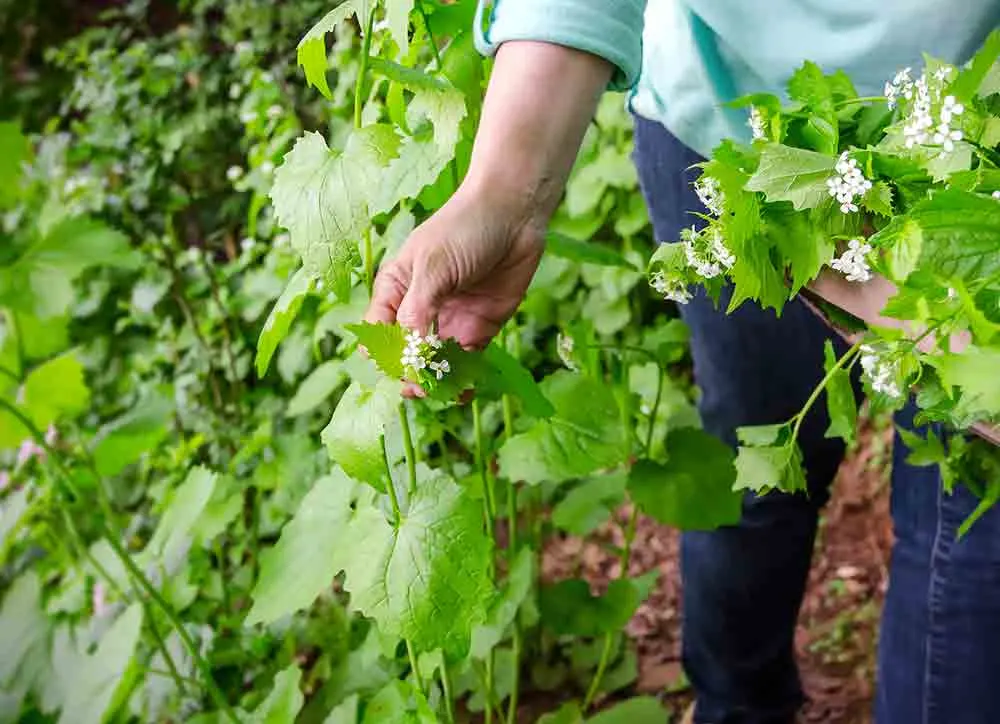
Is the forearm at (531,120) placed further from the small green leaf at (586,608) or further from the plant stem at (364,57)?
the small green leaf at (586,608)

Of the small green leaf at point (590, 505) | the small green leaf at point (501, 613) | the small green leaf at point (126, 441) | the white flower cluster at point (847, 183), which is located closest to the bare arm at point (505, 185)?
the white flower cluster at point (847, 183)

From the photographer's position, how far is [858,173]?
1.73 feet

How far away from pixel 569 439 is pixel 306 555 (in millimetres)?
302

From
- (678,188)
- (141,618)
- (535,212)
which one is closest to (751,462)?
(535,212)

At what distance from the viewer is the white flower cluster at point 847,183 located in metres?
0.53

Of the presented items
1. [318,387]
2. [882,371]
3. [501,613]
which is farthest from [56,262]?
[882,371]

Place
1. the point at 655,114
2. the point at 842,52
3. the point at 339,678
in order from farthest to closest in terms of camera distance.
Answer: the point at 339,678
the point at 655,114
the point at 842,52

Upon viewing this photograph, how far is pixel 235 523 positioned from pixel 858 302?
1.31 metres

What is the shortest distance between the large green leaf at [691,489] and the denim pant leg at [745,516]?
90 millimetres

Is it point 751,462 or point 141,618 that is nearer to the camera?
point 751,462

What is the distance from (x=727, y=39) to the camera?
80cm

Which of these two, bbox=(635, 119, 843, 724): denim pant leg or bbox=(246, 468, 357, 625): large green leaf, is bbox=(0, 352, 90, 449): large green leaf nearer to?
bbox=(246, 468, 357, 625): large green leaf

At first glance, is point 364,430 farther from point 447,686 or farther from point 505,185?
point 447,686

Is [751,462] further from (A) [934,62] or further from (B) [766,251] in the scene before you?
(A) [934,62]
